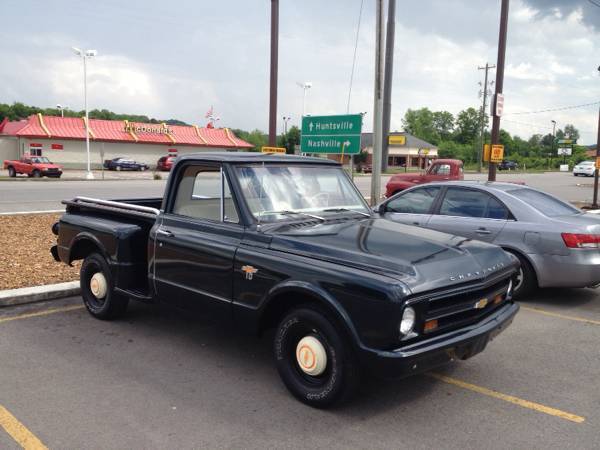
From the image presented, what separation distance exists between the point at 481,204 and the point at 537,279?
1216mm

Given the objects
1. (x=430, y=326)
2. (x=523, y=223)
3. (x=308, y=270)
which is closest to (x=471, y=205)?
(x=523, y=223)

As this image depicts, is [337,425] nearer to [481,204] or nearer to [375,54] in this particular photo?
[481,204]

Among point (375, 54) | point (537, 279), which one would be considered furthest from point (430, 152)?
point (537, 279)

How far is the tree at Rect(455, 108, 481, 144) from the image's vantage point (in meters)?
124

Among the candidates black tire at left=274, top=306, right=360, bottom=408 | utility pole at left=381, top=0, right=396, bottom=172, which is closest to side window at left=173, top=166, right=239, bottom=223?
black tire at left=274, top=306, right=360, bottom=408

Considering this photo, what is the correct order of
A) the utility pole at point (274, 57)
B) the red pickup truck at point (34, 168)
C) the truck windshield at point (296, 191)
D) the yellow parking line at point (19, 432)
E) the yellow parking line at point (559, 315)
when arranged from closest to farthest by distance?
the yellow parking line at point (19, 432), the truck windshield at point (296, 191), the yellow parking line at point (559, 315), the utility pole at point (274, 57), the red pickup truck at point (34, 168)

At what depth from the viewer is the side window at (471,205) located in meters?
7.10

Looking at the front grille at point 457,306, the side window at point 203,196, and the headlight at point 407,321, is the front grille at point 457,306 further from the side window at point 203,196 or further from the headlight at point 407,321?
the side window at point 203,196

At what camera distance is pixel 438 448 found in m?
3.31

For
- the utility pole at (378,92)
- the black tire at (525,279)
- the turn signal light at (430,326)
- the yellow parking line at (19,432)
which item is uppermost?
the utility pole at (378,92)

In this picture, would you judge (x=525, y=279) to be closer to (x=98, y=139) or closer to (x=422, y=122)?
(x=98, y=139)

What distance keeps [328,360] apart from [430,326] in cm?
73

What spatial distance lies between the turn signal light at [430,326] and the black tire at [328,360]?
1.65ft

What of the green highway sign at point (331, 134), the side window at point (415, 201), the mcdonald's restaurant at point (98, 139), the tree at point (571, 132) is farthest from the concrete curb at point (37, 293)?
the tree at point (571, 132)
